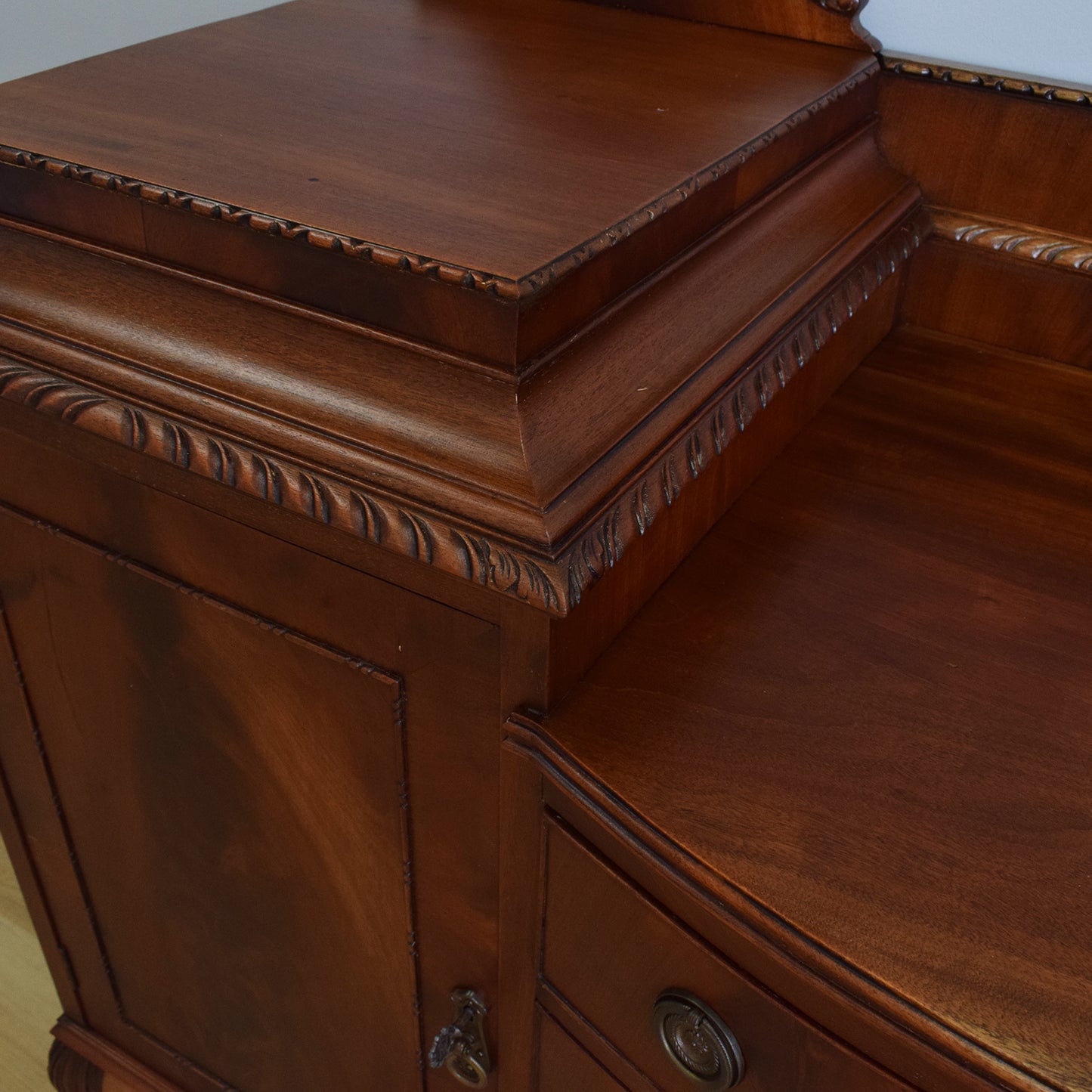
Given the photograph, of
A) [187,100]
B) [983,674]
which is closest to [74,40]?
[187,100]

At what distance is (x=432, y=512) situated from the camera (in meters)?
0.40

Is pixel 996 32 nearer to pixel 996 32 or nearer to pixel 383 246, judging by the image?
pixel 996 32

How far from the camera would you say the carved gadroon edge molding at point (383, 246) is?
1.25ft

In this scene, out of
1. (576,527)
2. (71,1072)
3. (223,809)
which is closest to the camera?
(576,527)

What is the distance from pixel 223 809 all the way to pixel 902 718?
385 millimetres

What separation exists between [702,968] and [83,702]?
41cm

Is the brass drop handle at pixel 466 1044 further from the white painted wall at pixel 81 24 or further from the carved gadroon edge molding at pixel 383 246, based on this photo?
the white painted wall at pixel 81 24

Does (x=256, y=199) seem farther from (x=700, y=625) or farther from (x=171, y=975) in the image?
(x=171, y=975)

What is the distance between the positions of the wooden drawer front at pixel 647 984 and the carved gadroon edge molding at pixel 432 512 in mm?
131

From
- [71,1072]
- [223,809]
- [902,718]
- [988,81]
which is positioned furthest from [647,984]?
[71,1072]

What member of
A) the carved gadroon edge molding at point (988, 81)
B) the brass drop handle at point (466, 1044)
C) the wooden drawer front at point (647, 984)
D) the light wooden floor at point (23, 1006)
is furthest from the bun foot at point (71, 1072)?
the carved gadroon edge molding at point (988, 81)

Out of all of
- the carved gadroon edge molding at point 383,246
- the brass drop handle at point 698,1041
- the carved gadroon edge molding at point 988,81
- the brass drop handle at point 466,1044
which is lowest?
the brass drop handle at point 466,1044

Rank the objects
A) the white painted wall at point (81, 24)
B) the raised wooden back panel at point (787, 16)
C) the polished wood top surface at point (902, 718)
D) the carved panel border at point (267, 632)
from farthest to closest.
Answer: the white painted wall at point (81, 24) < the raised wooden back panel at point (787, 16) < the carved panel border at point (267, 632) < the polished wood top surface at point (902, 718)

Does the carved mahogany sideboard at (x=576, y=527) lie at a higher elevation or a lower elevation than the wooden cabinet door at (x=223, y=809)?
higher
